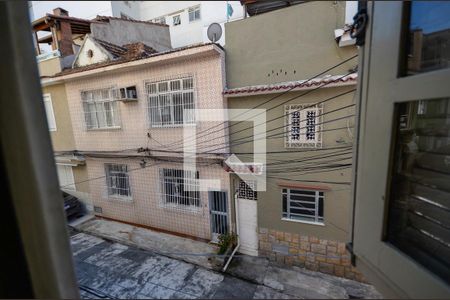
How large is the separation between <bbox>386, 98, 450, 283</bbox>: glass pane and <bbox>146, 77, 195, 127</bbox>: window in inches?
189

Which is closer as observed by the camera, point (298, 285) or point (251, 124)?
point (298, 285)

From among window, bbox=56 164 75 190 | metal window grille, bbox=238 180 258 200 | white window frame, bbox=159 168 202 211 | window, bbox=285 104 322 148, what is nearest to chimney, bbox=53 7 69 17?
white window frame, bbox=159 168 202 211

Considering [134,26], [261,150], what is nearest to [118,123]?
[134,26]

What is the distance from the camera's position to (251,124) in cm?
531

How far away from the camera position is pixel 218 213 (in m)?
6.08

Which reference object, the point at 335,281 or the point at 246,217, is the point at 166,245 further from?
the point at 335,281

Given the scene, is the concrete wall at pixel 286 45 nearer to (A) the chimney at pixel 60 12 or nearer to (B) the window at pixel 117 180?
(A) the chimney at pixel 60 12

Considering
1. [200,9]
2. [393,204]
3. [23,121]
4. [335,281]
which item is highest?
[200,9]

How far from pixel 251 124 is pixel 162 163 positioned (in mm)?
2942

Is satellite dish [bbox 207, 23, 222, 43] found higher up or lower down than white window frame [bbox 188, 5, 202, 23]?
lower down

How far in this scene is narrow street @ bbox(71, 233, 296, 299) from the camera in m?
4.45

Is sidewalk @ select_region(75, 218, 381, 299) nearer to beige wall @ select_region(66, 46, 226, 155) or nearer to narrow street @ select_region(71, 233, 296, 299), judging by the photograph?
narrow street @ select_region(71, 233, 296, 299)

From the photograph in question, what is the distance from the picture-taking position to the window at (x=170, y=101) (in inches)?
224

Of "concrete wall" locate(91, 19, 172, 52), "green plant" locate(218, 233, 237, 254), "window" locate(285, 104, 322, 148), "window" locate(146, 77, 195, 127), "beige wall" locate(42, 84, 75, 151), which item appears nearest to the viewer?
"window" locate(285, 104, 322, 148)
